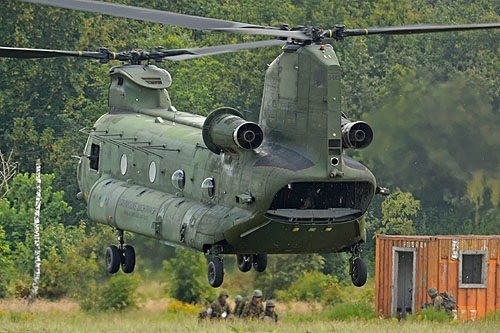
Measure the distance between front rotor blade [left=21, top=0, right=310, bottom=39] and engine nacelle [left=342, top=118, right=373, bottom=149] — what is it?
1.99 metres

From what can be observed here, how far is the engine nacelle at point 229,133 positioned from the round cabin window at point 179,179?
2062mm

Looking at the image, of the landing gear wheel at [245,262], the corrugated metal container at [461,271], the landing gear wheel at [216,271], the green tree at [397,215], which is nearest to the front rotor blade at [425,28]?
the landing gear wheel at [216,271]

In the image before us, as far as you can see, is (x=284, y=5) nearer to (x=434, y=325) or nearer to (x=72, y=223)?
(x=72, y=223)

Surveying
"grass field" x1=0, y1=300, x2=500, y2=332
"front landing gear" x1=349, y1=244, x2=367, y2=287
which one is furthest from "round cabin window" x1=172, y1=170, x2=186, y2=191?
"grass field" x1=0, y1=300, x2=500, y2=332

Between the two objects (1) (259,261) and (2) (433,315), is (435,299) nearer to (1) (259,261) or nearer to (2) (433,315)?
(2) (433,315)

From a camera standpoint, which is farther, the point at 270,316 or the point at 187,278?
the point at 187,278

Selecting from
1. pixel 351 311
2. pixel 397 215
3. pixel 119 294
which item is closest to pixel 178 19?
Answer: pixel 119 294

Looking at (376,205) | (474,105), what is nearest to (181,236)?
(474,105)

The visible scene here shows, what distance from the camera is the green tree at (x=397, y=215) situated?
49.7 metres

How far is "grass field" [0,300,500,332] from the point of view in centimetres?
3656

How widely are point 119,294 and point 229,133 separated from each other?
16.7m

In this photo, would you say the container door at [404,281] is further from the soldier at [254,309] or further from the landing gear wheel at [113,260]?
the landing gear wheel at [113,260]

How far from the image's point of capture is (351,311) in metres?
42.7

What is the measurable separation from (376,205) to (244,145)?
1111 inches
